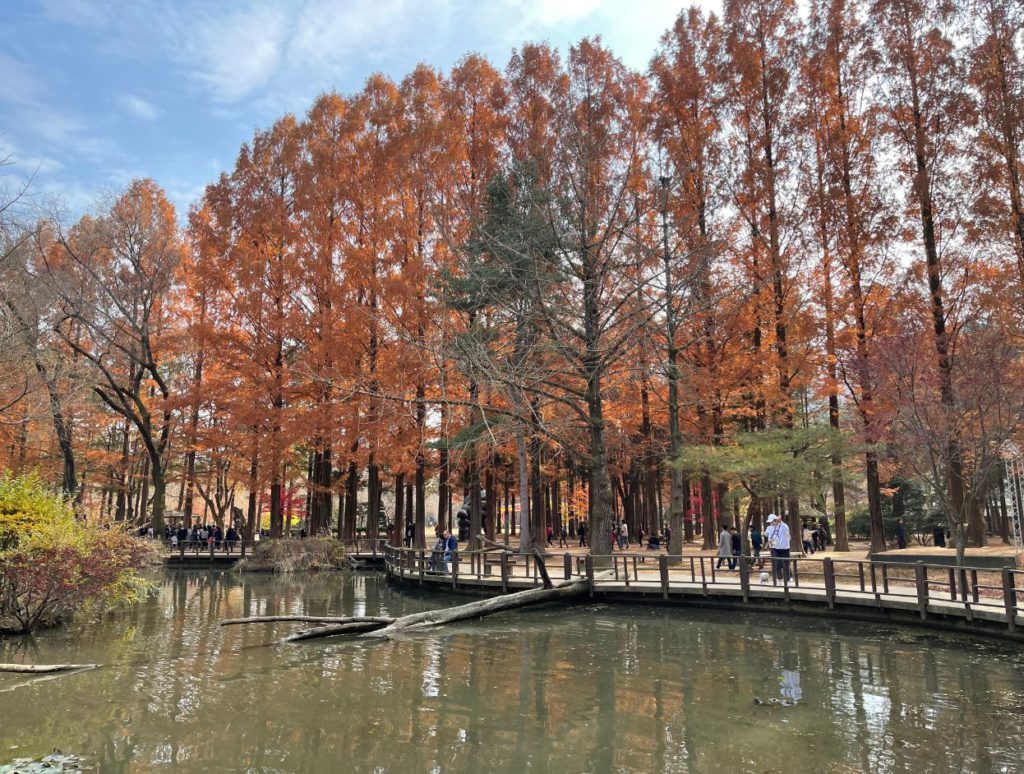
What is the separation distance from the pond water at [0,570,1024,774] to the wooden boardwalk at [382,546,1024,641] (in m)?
0.55

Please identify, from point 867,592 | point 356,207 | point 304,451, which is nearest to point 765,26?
point 356,207

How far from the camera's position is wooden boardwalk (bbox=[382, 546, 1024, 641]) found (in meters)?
13.1

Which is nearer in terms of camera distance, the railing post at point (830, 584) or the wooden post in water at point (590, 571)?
the railing post at point (830, 584)

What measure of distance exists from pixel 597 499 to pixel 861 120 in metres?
17.2

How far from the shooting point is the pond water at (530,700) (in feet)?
23.6

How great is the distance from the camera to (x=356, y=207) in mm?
28969

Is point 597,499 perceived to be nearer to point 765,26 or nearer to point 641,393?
point 641,393

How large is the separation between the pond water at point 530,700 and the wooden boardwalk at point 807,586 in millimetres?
549

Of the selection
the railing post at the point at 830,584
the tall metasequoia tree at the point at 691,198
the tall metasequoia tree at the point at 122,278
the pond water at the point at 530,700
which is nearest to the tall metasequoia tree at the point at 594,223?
the tall metasequoia tree at the point at 691,198

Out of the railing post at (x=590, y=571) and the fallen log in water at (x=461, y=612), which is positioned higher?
the railing post at (x=590, y=571)

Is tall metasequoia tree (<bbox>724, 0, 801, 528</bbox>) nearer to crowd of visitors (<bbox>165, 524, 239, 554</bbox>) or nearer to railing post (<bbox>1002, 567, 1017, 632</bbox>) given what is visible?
railing post (<bbox>1002, 567, 1017, 632</bbox>)

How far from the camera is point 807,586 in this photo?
53.0ft

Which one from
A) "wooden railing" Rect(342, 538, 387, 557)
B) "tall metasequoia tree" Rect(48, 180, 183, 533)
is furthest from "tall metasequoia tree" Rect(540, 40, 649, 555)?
"tall metasequoia tree" Rect(48, 180, 183, 533)

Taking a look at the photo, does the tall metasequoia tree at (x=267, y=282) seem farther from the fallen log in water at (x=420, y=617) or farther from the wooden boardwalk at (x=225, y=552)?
the fallen log in water at (x=420, y=617)
